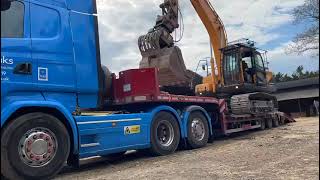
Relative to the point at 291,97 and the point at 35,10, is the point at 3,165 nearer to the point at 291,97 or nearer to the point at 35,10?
the point at 35,10

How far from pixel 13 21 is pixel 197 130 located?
5879 mm

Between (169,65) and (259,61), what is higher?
(259,61)

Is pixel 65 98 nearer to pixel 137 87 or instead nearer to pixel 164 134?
pixel 137 87

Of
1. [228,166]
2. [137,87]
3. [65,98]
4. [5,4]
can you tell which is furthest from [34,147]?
[137,87]

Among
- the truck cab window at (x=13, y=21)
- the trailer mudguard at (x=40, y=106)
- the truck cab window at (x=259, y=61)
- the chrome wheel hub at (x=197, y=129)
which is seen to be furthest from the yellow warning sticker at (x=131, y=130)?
the truck cab window at (x=259, y=61)

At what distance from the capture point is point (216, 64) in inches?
703

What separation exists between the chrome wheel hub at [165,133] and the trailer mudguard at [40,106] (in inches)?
110

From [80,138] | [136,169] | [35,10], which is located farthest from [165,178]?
[35,10]

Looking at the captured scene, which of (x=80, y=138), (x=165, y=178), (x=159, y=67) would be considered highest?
(x=159, y=67)

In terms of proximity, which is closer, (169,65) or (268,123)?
(169,65)

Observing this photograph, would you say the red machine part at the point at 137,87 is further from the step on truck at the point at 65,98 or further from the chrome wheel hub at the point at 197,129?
the chrome wheel hub at the point at 197,129

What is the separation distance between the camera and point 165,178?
666cm

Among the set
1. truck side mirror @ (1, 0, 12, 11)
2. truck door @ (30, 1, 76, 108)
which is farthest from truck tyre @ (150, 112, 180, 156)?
truck side mirror @ (1, 0, 12, 11)

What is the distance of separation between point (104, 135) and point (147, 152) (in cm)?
227
